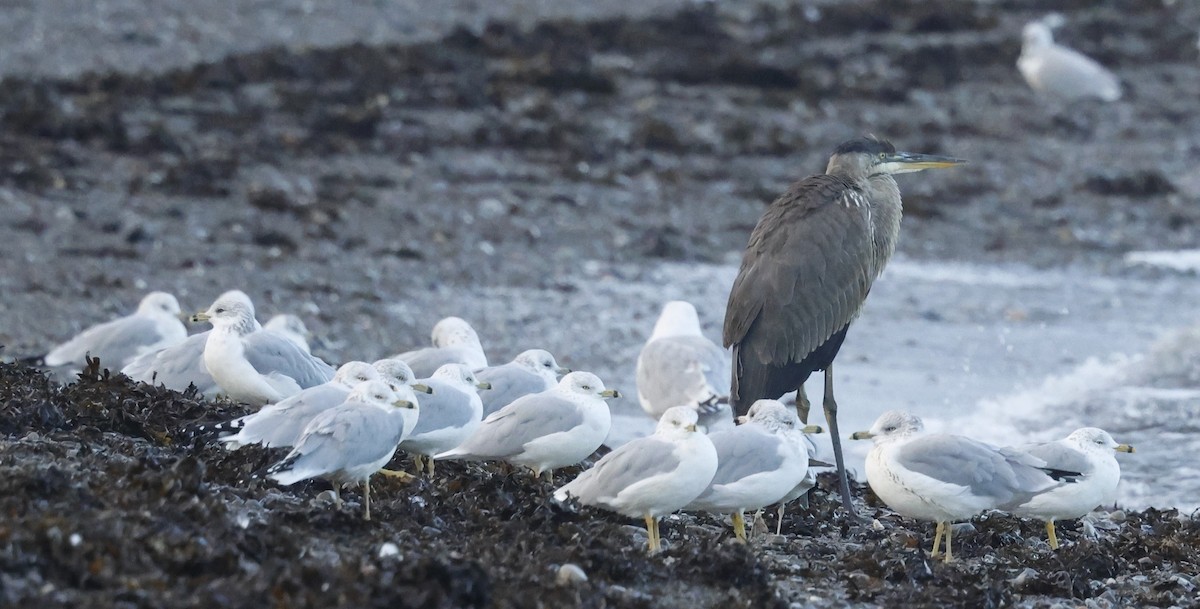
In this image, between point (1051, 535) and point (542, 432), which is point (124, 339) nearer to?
point (542, 432)

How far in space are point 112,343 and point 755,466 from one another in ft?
14.7

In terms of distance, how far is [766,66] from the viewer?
67.0 ft

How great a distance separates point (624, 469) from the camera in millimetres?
6387

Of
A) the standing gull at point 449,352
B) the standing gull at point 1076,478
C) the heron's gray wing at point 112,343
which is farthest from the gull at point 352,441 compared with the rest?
the heron's gray wing at point 112,343

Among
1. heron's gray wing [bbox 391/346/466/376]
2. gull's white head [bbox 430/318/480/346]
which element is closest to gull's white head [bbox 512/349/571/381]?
heron's gray wing [bbox 391/346/466/376]

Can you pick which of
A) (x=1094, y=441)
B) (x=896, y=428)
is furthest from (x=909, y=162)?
(x=896, y=428)

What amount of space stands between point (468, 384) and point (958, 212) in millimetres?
9577

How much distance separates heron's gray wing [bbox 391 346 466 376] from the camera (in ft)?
27.9

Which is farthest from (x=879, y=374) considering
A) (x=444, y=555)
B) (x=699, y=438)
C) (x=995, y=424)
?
(x=444, y=555)

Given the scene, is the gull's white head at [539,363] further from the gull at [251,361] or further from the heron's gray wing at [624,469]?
the heron's gray wing at [624,469]

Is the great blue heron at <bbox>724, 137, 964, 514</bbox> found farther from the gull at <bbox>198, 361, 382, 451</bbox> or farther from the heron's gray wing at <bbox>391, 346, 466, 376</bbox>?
the gull at <bbox>198, 361, 382, 451</bbox>

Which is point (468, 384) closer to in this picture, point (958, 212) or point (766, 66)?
point (958, 212)

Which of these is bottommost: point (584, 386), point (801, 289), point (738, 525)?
point (738, 525)

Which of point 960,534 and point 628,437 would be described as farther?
point 628,437
